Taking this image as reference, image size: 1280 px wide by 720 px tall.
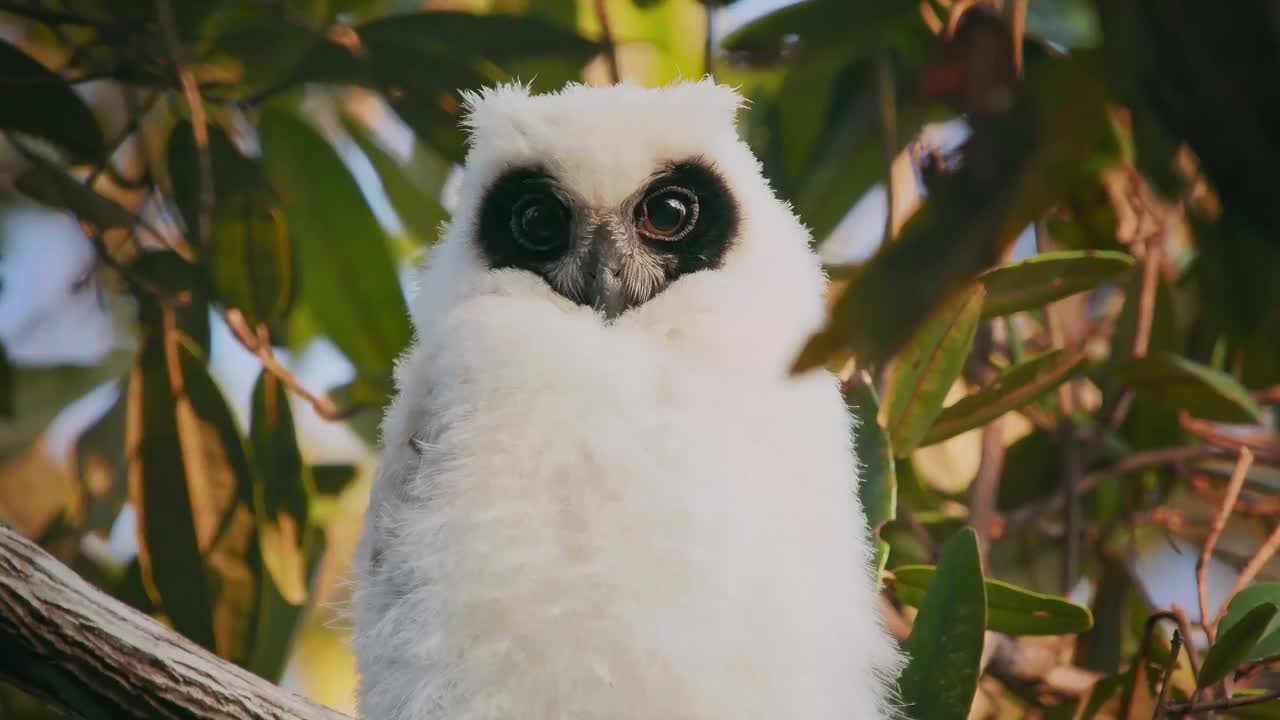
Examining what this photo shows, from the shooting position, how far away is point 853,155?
124 inches

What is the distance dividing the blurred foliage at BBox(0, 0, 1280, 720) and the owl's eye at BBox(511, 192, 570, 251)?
A: 1.72 feet

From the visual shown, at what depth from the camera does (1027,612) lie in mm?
2205

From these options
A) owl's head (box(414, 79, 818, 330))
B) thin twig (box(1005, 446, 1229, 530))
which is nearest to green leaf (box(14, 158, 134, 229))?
owl's head (box(414, 79, 818, 330))

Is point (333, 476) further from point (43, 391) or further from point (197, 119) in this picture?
point (197, 119)

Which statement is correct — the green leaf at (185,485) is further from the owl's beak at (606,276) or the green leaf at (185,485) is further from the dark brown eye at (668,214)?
the dark brown eye at (668,214)

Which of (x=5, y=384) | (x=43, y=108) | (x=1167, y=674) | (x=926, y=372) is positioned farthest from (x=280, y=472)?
(x=1167, y=674)

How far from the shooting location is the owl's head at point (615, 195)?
2.66m

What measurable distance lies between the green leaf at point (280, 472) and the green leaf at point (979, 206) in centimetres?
217

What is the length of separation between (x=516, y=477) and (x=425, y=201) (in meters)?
1.79

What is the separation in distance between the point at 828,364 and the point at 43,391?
248 centimetres

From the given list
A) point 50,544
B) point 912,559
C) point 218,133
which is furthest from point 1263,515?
point 50,544

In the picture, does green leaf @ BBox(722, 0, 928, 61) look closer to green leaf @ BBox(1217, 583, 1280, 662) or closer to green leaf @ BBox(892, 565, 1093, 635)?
green leaf @ BBox(892, 565, 1093, 635)

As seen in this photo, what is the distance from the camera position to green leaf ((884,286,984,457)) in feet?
7.68

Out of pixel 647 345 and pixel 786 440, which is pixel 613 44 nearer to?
pixel 647 345
